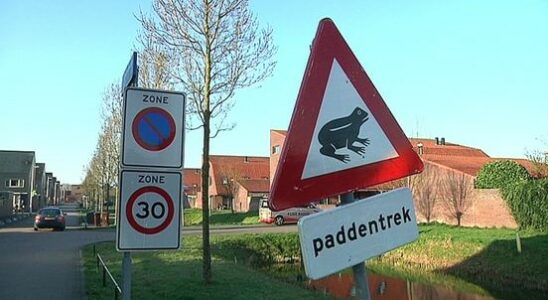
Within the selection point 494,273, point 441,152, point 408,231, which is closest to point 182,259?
point 494,273

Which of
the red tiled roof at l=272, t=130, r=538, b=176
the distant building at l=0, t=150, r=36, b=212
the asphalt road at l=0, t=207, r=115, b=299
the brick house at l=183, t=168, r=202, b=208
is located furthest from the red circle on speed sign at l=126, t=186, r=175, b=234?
the distant building at l=0, t=150, r=36, b=212

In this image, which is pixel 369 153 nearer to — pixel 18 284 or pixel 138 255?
pixel 18 284

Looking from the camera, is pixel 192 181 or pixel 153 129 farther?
A: pixel 192 181

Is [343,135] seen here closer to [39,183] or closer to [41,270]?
[41,270]

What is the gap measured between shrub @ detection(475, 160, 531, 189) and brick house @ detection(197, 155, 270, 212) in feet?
86.1

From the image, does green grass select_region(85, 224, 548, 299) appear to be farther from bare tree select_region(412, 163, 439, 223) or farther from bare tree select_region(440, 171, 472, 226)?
bare tree select_region(412, 163, 439, 223)

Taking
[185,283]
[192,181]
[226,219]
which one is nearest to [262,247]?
[185,283]

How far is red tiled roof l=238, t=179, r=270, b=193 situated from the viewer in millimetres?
56094

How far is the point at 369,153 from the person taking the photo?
293 cm

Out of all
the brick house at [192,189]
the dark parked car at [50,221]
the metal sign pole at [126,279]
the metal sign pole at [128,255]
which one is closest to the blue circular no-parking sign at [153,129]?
the metal sign pole at [128,255]

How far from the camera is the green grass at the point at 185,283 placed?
11.0 meters

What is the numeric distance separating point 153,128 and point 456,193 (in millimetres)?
29198

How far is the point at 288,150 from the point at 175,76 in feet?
33.4

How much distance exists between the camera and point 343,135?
114 inches
